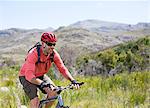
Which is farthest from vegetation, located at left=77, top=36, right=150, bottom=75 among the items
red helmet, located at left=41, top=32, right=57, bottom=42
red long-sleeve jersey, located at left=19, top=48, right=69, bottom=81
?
red helmet, located at left=41, top=32, right=57, bottom=42

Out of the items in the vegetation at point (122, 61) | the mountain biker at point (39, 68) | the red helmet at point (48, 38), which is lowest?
the vegetation at point (122, 61)

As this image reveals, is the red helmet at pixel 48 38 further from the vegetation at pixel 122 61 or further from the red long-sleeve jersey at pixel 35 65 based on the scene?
the vegetation at pixel 122 61

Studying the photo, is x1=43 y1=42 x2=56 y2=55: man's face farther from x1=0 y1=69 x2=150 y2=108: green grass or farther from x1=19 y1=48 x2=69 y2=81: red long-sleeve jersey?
x1=0 y1=69 x2=150 y2=108: green grass

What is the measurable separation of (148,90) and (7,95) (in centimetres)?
301

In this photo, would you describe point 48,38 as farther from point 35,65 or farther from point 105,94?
point 105,94

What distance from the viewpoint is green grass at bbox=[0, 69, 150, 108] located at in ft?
22.5

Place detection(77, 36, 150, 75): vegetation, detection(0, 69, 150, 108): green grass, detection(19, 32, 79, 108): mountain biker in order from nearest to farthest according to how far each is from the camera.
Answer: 1. detection(19, 32, 79, 108): mountain biker
2. detection(0, 69, 150, 108): green grass
3. detection(77, 36, 150, 75): vegetation

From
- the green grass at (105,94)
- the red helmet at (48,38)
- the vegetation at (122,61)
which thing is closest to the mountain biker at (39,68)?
the red helmet at (48,38)

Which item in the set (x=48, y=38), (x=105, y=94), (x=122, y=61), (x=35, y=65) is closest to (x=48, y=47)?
(x=48, y=38)

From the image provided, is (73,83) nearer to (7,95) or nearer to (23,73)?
(23,73)

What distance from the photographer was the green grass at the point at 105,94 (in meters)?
6.84

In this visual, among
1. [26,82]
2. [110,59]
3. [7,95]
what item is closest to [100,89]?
[7,95]

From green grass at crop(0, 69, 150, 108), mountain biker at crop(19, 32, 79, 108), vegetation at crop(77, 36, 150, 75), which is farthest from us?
vegetation at crop(77, 36, 150, 75)

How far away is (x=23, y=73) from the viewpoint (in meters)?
4.84
